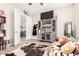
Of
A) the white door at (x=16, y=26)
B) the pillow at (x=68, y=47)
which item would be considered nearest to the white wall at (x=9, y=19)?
the white door at (x=16, y=26)

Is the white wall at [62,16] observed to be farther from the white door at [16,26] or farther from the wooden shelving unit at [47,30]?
the white door at [16,26]

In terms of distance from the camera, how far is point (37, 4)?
230 cm

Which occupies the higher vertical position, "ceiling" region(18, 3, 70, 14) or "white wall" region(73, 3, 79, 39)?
"ceiling" region(18, 3, 70, 14)

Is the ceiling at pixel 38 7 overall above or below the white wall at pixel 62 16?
above

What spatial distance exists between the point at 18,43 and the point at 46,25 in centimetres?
54

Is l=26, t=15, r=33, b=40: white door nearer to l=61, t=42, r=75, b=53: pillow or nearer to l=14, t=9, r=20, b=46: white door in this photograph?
l=14, t=9, r=20, b=46: white door

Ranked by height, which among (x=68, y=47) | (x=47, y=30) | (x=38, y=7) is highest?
(x=38, y=7)

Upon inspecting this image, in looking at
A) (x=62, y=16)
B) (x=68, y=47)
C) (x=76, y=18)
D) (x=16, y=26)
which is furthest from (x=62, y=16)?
(x=16, y=26)

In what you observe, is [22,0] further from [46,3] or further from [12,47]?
[12,47]

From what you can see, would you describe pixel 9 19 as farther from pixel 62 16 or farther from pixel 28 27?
pixel 62 16

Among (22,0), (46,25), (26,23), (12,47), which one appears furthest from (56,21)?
(12,47)

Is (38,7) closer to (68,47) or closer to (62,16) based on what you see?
(62,16)

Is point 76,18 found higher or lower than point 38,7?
lower

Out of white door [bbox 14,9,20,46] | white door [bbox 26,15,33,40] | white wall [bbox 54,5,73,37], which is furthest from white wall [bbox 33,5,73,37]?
white door [bbox 14,9,20,46]
